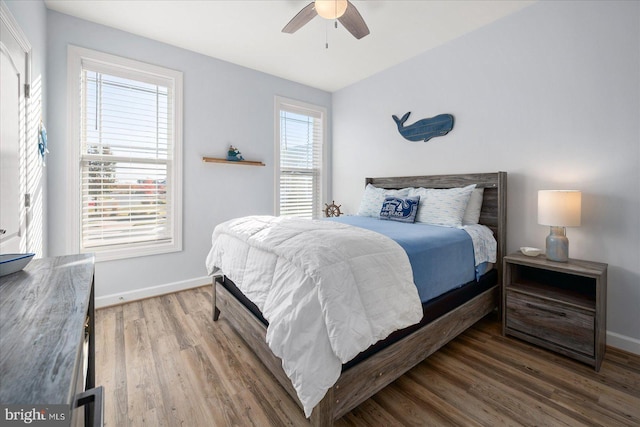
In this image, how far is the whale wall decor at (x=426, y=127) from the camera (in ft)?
10.2

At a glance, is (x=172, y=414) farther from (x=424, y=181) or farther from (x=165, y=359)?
(x=424, y=181)

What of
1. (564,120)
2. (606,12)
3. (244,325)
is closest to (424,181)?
(564,120)

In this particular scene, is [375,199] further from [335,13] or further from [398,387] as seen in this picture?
[398,387]

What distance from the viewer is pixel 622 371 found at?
6.15ft

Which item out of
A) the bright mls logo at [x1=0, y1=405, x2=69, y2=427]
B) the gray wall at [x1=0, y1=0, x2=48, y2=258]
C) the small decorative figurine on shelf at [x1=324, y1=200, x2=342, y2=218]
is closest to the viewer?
the bright mls logo at [x1=0, y1=405, x2=69, y2=427]

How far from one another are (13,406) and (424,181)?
331cm

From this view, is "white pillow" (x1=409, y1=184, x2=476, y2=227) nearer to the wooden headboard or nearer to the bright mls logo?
the wooden headboard

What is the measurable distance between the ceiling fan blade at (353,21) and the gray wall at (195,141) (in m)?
1.87

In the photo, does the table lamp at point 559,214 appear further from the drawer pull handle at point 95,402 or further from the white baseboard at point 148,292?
the white baseboard at point 148,292

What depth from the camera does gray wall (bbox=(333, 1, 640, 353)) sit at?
209 centimetres

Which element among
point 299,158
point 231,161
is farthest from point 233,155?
point 299,158

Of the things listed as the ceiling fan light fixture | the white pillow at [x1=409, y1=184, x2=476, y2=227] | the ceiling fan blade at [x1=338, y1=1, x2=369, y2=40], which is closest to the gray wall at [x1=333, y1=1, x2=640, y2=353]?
the white pillow at [x1=409, y1=184, x2=476, y2=227]

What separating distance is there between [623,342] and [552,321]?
60cm

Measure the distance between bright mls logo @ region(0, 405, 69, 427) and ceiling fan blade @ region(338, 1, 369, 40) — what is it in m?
2.43
